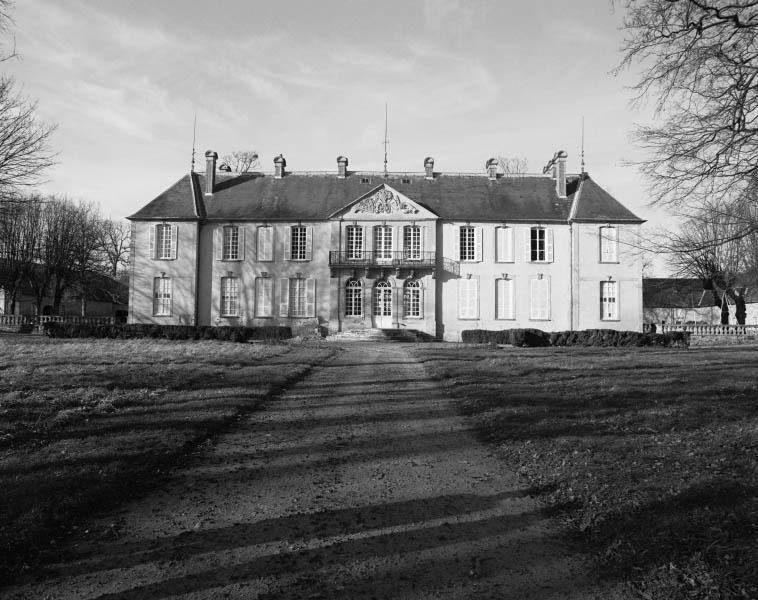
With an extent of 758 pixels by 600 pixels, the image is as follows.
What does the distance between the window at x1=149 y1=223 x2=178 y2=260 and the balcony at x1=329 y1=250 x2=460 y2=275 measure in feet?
31.1

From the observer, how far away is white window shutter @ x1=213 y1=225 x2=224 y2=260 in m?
34.2

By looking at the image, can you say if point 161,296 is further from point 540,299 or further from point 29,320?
point 540,299

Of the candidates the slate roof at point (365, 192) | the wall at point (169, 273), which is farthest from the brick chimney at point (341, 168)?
the wall at point (169, 273)

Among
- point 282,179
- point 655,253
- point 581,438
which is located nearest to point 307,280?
point 282,179

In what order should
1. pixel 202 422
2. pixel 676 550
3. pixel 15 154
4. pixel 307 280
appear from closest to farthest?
pixel 676 550
pixel 202 422
pixel 15 154
pixel 307 280

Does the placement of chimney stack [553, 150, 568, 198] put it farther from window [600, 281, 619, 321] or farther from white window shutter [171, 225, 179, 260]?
white window shutter [171, 225, 179, 260]

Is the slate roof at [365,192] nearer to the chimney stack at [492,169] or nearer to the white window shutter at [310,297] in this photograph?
the chimney stack at [492,169]

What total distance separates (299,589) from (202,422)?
4579 millimetres

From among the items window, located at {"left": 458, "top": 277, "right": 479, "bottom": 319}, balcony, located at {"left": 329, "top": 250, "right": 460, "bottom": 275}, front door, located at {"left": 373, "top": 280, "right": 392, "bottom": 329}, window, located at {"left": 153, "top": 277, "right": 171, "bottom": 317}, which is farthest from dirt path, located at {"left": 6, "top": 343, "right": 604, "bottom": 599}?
window, located at {"left": 153, "top": 277, "right": 171, "bottom": 317}

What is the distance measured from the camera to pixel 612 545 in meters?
3.68

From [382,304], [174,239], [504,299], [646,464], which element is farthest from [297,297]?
[646,464]

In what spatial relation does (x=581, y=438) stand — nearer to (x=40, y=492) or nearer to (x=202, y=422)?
(x=202, y=422)

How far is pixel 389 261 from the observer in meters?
33.1

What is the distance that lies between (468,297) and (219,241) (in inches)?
592
